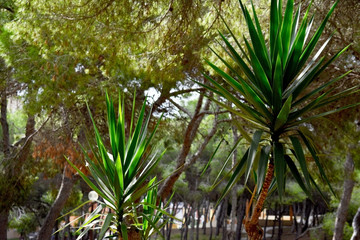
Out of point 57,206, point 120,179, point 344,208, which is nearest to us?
point 120,179

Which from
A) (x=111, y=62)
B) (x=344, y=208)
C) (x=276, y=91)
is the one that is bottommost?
(x=344, y=208)

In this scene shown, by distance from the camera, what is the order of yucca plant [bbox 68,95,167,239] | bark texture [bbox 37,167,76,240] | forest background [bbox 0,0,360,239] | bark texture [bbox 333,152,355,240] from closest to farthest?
yucca plant [bbox 68,95,167,239]
forest background [bbox 0,0,360,239]
bark texture [bbox 37,167,76,240]
bark texture [bbox 333,152,355,240]

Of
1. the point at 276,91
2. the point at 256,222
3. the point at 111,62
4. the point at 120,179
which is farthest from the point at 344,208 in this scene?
the point at 276,91

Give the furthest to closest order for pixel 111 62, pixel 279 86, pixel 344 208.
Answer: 1. pixel 344 208
2. pixel 111 62
3. pixel 279 86

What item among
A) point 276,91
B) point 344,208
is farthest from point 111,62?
point 344,208

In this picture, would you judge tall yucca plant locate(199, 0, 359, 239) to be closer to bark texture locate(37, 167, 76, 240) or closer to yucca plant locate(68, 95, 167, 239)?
yucca plant locate(68, 95, 167, 239)

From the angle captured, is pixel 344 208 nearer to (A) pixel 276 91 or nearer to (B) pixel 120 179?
(B) pixel 120 179

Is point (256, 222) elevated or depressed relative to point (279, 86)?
depressed

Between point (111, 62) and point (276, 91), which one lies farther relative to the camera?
point (111, 62)

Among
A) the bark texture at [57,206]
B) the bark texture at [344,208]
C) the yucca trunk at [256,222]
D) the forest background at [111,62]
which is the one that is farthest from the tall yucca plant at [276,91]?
the bark texture at [344,208]

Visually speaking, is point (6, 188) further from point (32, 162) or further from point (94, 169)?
point (94, 169)

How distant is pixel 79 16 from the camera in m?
4.87

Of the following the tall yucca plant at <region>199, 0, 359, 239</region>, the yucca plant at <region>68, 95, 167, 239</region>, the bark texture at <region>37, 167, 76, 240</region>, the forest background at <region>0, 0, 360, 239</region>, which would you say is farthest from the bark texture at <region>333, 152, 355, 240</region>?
the tall yucca plant at <region>199, 0, 359, 239</region>

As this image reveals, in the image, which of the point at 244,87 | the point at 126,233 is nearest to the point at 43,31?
the point at 126,233
